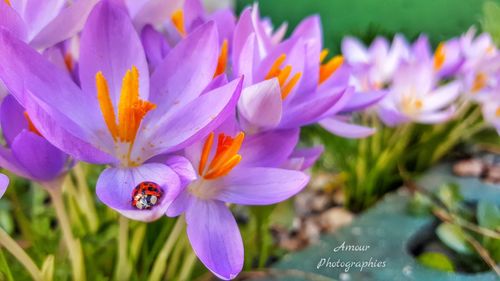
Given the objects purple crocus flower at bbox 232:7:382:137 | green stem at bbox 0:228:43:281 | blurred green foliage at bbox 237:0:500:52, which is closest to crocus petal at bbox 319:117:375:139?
purple crocus flower at bbox 232:7:382:137

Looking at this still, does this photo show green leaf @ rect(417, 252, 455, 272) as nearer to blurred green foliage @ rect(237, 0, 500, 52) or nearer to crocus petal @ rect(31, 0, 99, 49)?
crocus petal @ rect(31, 0, 99, 49)

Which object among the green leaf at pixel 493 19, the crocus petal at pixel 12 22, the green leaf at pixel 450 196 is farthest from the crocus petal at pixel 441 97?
the crocus petal at pixel 12 22

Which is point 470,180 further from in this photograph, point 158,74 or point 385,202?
point 158,74

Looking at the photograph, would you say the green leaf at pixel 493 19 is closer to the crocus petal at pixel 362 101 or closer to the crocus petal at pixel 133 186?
the crocus petal at pixel 362 101

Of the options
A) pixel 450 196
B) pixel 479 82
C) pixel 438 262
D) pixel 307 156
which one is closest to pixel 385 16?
pixel 479 82

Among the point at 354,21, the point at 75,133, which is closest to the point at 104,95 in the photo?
the point at 75,133
